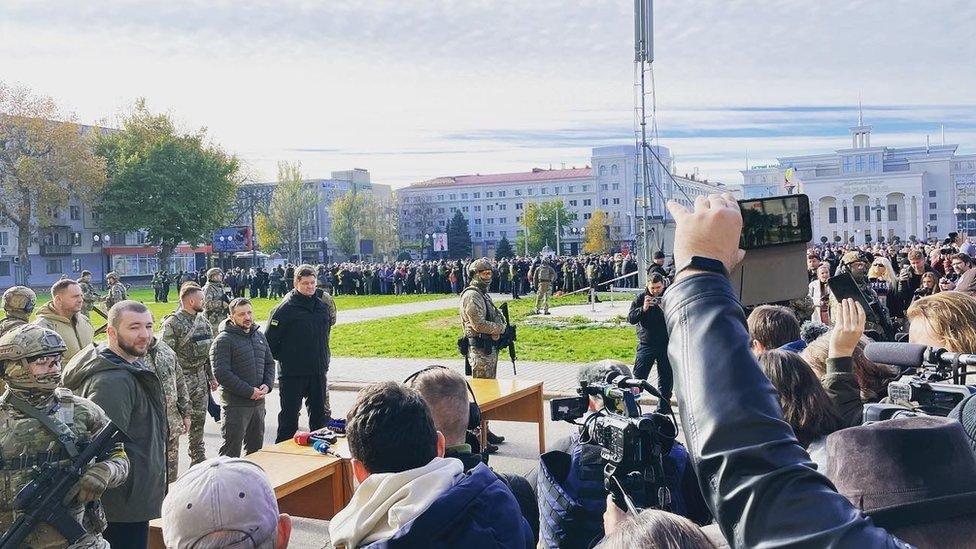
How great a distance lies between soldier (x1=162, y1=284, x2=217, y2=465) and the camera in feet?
28.7

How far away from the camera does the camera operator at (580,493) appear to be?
329 centimetres

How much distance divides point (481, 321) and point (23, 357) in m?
5.97

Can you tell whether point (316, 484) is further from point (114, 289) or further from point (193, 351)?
point (114, 289)

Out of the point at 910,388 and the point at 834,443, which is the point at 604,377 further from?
the point at 834,443

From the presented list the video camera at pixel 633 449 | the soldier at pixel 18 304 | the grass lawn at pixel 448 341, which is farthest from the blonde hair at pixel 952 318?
the grass lawn at pixel 448 341

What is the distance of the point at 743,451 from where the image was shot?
128cm

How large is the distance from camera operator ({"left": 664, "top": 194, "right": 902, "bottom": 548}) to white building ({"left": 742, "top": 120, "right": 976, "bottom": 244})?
123 m

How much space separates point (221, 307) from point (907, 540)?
12481mm

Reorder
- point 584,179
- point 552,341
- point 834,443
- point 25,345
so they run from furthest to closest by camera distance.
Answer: point 584,179
point 552,341
point 25,345
point 834,443

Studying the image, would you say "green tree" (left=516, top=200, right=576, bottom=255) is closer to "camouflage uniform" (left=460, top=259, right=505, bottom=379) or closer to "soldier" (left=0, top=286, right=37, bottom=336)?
"camouflage uniform" (left=460, top=259, right=505, bottom=379)

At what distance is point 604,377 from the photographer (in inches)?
151

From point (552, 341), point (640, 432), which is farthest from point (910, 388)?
point (552, 341)

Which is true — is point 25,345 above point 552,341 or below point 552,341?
above

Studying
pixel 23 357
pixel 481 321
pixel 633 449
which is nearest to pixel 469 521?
pixel 633 449
